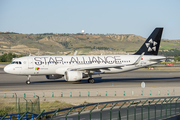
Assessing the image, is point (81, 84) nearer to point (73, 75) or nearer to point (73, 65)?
point (73, 75)

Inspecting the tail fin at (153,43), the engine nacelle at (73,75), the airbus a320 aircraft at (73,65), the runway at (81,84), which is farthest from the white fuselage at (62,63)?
the engine nacelle at (73,75)

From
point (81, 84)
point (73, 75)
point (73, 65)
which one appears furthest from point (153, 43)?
point (73, 75)

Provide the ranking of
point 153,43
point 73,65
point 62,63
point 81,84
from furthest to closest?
point 153,43, point 73,65, point 62,63, point 81,84

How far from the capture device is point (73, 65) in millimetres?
47875

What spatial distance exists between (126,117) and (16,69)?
3136cm

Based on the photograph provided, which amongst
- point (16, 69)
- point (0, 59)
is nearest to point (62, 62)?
point (16, 69)

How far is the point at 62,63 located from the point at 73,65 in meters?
1.95

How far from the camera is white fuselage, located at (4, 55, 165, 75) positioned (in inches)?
1794

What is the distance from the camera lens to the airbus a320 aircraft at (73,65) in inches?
1781

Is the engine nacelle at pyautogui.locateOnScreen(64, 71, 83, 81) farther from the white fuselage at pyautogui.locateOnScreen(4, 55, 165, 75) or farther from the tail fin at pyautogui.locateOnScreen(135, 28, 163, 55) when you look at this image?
the tail fin at pyautogui.locateOnScreen(135, 28, 163, 55)

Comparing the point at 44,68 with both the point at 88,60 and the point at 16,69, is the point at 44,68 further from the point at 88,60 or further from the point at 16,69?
the point at 88,60

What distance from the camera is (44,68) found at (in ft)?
151

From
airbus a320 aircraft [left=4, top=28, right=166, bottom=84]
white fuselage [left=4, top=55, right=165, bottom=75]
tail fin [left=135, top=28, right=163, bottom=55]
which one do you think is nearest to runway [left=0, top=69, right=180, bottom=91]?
airbus a320 aircraft [left=4, top=28, right=166, bottom=84]

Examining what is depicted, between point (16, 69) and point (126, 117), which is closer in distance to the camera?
point (126, 117)
